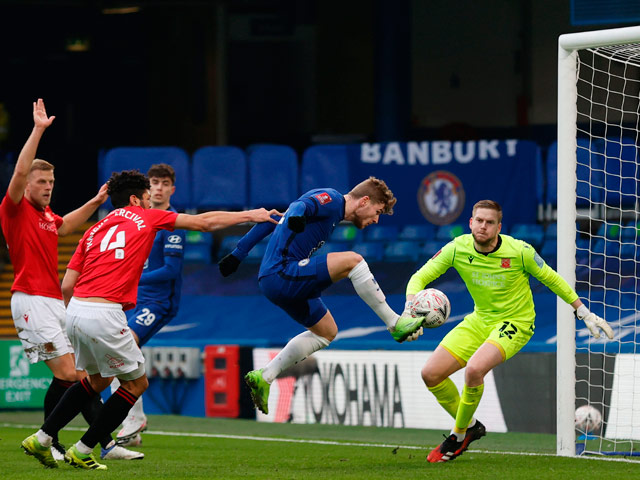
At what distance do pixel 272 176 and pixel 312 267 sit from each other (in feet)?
30.3

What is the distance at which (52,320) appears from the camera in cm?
837

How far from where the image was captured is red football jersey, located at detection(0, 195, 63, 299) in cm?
823

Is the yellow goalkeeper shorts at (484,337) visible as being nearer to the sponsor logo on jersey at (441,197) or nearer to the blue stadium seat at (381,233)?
the sponsor logo on jersey at (441,197)

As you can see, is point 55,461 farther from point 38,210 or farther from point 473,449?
point 473,449

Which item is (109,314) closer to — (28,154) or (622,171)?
(28,154)

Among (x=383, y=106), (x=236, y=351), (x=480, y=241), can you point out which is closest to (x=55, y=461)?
(x=480, y=241)

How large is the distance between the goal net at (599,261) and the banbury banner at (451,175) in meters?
0.77

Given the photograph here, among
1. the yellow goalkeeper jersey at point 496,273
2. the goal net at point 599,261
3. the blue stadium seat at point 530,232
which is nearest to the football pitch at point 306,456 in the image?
the goal net at point 599,261

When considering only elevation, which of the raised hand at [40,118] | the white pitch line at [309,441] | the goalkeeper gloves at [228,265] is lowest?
the white pitch line at [309,441]

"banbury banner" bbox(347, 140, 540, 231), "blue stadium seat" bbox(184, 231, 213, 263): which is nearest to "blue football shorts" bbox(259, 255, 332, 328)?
"banbury banner" bbox(347, 140, 540, 231)

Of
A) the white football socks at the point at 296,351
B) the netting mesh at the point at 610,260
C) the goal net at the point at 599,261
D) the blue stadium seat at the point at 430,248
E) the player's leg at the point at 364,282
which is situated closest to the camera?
the player's leg at the point at 364,282

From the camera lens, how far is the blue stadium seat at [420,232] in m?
15.7

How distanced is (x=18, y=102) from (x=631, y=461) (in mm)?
18940

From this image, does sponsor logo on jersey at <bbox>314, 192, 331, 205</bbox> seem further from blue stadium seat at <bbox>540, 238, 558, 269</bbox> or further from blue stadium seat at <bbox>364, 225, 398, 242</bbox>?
blue stadium seat at <bbox>364, 225, 398, 242</bbox>
